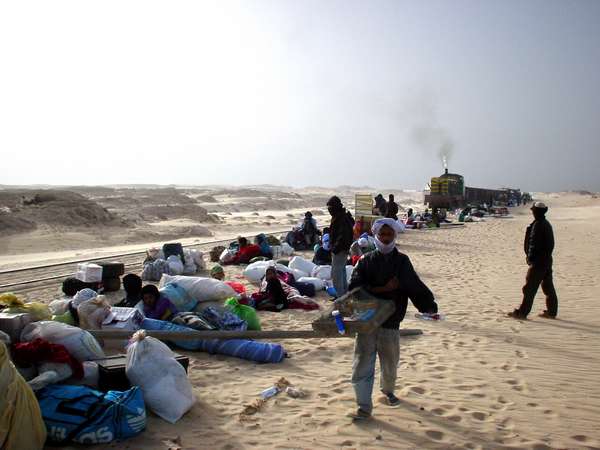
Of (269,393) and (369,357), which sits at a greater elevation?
(369,357)

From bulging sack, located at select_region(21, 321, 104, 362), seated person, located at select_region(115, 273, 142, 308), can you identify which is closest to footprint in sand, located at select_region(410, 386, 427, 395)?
bulging sack, located at select_region(21, 321, 104, 362)

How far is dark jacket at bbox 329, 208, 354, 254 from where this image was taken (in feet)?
23.3

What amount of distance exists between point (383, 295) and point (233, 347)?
6.69 ft

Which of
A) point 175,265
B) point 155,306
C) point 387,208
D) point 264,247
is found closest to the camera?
point 155,306

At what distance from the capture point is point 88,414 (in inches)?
125

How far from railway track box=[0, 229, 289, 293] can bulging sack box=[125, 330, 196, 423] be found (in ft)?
20.6

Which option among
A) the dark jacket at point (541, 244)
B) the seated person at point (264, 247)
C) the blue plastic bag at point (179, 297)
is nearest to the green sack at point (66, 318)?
the blue plastic bag at point (179, 297)

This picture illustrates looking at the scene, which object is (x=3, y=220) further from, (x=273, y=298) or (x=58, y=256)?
(x=273, y=298)

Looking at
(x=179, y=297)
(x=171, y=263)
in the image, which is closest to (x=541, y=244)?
(x=179, y=297)

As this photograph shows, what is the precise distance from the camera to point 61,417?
3.14 meters

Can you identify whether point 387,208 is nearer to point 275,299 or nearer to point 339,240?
point 339,240

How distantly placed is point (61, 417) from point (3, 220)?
17197 mm

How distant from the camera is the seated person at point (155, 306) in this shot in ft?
17.9

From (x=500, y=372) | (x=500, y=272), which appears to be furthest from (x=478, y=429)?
(x=500, y=272)
